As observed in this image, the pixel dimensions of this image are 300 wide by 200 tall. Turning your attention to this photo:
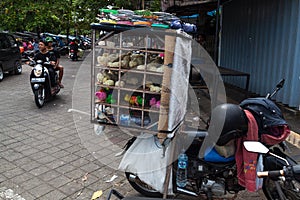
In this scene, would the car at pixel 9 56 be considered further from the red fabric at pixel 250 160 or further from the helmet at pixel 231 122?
the red fabric at pixel 250 160

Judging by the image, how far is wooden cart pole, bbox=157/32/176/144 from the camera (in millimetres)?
2205

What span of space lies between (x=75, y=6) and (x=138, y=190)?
49.7 ft

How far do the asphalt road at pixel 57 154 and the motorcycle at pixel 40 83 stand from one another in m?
0.26

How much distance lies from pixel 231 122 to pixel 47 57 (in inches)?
209

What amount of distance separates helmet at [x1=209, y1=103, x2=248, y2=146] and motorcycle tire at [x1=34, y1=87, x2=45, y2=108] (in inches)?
189

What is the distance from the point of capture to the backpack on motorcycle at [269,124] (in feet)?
7.91

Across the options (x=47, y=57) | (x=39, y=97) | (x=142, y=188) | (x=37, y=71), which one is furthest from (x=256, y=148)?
(x=47, y=57)

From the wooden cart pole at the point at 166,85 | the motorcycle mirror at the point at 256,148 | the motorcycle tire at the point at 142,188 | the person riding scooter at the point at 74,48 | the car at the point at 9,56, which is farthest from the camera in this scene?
the person riding scooter at the point at 74,48

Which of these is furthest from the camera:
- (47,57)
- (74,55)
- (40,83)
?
(74,55)

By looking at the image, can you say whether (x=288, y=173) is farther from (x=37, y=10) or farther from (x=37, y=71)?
(x=37, y=10)

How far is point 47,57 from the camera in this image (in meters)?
6.52

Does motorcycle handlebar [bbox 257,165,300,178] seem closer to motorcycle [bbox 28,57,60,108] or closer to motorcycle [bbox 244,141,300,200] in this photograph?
motorcycle [bbox 244,141,300,200]

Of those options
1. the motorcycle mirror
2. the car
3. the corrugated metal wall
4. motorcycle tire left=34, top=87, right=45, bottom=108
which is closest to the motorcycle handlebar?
the motorcycle mirror

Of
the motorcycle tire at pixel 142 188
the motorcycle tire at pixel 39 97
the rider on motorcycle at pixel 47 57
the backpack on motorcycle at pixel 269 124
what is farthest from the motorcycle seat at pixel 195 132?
the rider on motorcycle at pixel 47 57
